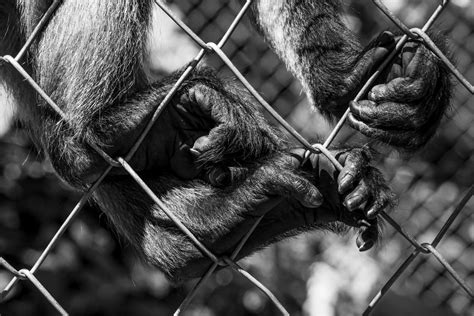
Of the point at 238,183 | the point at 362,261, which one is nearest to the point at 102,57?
the point at 238,183

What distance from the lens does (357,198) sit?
1.34 meters

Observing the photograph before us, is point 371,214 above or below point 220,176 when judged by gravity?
above

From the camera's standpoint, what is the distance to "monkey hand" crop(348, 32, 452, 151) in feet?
4.42

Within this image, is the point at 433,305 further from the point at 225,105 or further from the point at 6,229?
the point at 225,105

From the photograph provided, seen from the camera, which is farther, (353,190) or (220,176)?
(220,176)

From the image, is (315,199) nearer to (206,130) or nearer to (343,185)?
(343,185)

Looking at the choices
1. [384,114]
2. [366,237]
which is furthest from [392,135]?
[366,237]

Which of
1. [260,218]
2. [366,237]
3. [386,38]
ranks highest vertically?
[386,38]

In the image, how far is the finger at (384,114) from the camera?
1.34 meters

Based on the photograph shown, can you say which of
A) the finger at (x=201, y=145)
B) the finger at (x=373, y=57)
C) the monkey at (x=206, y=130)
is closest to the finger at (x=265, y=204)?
the monkey at (x=206, y=130)

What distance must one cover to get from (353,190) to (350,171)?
3 cm

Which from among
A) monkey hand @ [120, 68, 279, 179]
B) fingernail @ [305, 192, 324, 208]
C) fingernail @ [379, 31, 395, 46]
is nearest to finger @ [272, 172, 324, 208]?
fingernail @ [305, 192, 324, 208]

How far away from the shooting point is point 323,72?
1.56 m

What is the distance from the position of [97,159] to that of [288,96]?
1577 millimetres
